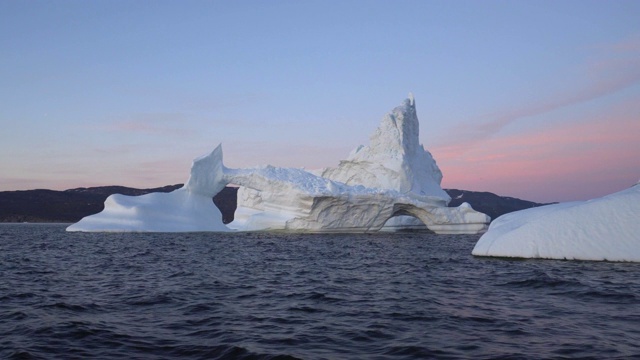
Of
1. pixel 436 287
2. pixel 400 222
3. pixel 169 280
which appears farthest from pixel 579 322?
pixel 400 222

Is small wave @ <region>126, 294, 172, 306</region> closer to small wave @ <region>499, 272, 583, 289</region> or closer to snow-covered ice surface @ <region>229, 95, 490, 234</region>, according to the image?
small wave @ <region>499, 272, 583, 289</region>

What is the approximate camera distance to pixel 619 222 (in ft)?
45.2

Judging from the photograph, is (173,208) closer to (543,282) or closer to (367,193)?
(367,193)

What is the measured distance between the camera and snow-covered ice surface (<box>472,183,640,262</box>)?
13.6m

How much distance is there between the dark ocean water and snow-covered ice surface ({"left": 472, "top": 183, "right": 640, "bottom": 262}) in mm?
476

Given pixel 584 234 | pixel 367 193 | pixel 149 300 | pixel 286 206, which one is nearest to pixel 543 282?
pixel 584 234

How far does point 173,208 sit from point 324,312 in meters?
31.3

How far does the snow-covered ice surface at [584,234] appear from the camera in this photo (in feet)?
44.5

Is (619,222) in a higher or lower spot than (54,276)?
higher

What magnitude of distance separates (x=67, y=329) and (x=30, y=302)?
252 centimetres

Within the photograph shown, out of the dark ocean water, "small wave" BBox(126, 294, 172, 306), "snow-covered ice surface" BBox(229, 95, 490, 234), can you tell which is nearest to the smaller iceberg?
"snow-covered ice surface" BBox(229, 95, 490, 234)

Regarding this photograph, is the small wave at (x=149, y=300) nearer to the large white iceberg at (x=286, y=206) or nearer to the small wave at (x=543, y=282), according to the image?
the small wave at (x=543, y=282)

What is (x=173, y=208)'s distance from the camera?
37156mm

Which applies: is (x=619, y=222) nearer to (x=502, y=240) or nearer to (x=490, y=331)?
(x=502, y=240)
